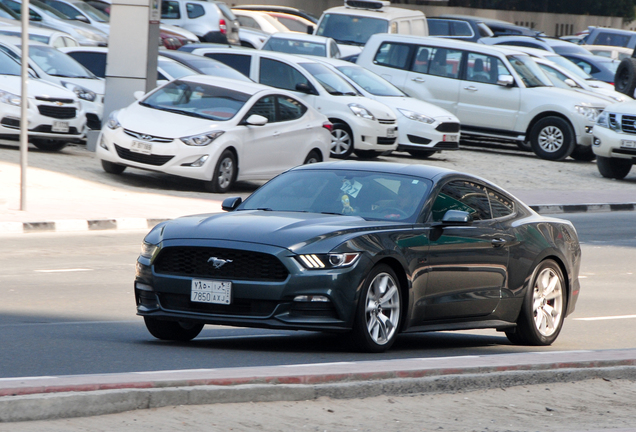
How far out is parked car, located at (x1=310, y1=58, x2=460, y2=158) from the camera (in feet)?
79.8

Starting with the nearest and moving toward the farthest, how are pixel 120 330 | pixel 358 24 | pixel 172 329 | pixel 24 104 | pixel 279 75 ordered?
pixel 172 329
pixel 120 330
pixel 24 104
pixel 279 75
pixel 358 24

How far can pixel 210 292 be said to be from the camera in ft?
25.4

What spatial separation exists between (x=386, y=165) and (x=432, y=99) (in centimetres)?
1817

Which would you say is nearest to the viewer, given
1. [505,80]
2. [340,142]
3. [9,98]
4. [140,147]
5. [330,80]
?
[140,147]

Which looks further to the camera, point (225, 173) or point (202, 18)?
point (202, 18)

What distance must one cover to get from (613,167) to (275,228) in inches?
720

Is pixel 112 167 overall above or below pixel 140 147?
below

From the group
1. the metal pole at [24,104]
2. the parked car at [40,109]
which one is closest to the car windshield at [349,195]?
the metal pole at [24,104]

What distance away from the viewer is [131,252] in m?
13.6

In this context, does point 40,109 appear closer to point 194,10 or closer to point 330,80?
point 330,80

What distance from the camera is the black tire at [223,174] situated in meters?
18.6

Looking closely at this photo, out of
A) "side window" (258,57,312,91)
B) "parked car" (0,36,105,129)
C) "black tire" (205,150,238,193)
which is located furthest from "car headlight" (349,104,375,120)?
"parked car" (0,36,105,129)

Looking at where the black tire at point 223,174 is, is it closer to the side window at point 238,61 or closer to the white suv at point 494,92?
the side window at point 238,61

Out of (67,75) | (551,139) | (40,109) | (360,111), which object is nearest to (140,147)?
(40,109)
